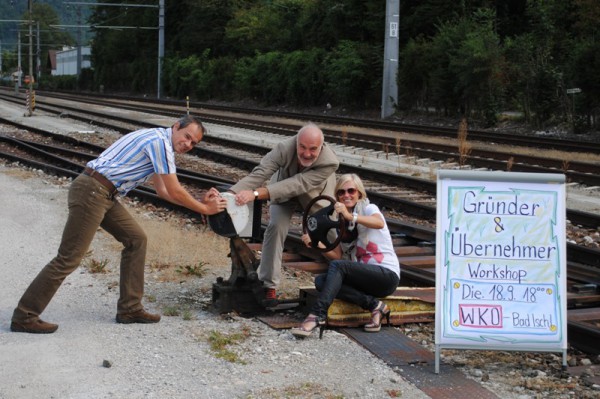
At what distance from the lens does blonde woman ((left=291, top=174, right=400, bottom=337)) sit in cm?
688

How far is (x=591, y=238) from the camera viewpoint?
1150 cm

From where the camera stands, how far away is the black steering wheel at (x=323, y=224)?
7.05 metres

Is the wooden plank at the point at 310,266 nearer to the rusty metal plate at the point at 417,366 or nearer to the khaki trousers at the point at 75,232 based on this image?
the rusty metal plate at the point at 417,366

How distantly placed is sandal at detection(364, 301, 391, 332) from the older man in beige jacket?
85 centimetres

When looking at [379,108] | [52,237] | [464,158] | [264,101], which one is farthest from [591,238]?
[264,101]

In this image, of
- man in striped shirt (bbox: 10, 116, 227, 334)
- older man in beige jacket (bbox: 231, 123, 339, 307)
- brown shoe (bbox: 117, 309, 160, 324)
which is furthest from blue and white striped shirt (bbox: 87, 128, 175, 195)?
brown shoe (bbox: 117, 309, 160, 324)

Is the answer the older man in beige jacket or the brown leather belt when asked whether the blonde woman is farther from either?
the brown leather belt

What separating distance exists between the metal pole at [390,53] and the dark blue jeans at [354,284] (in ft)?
94.7

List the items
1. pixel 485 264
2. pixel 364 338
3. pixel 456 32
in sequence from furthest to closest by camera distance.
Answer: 1. pixel 456 32
2. pixel 364 338
3. pixel 485 264

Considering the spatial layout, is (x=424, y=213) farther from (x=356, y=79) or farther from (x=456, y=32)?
(x=356, y=79)

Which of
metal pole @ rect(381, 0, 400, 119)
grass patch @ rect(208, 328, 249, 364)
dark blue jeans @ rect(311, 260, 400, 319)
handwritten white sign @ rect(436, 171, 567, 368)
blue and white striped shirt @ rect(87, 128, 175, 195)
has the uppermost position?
metal pole @ rect(381, 0, 400, 119)

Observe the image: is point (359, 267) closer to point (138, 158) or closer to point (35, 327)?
point (138, 158)

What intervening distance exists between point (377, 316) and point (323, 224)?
2.56 feet

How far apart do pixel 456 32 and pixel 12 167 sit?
23.5 metres
